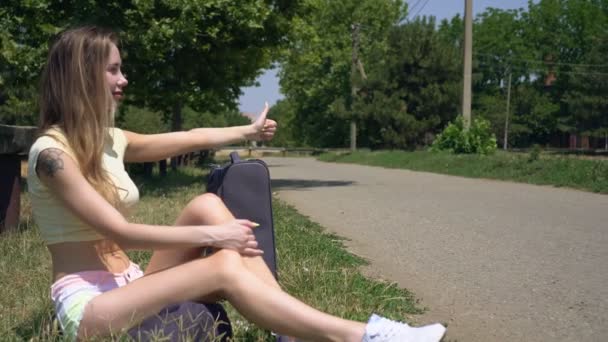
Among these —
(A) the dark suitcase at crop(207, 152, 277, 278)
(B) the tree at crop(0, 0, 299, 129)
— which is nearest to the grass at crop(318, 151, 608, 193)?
(B) the tree at crop(0, 0, 299, 129)

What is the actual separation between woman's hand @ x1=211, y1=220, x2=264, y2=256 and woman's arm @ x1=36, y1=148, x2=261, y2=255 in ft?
0.31

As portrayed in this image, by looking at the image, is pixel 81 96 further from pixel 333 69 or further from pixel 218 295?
pixel 333 69

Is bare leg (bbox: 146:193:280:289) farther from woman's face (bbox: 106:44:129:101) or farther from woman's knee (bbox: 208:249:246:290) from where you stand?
woman's face (bbox: 106:44:129:101)

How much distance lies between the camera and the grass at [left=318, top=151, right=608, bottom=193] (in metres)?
13.1

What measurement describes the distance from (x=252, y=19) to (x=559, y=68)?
195 ft

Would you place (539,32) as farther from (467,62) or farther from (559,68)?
(467,62)

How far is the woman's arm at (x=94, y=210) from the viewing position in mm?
2832

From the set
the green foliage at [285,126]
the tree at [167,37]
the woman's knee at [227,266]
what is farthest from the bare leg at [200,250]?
the green foliage at [285,126]

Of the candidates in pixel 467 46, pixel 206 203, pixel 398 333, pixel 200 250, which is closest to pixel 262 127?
pixel 206 203

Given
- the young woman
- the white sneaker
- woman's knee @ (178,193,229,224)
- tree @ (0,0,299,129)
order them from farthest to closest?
tree @ (0,0,299,129) < woman's knee @ (178,193,229,224) < the young woman < the white sneaker

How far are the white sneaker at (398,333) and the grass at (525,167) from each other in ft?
33.9

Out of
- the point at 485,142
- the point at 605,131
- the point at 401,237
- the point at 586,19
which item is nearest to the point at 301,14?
the point at 401,237

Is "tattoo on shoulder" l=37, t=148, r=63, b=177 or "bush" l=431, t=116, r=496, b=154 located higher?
"tattoo on shoulder" l=37, t=148, r=63, b=177

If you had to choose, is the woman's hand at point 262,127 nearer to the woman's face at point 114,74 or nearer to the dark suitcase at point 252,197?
the dark suitcase at point 252,197
